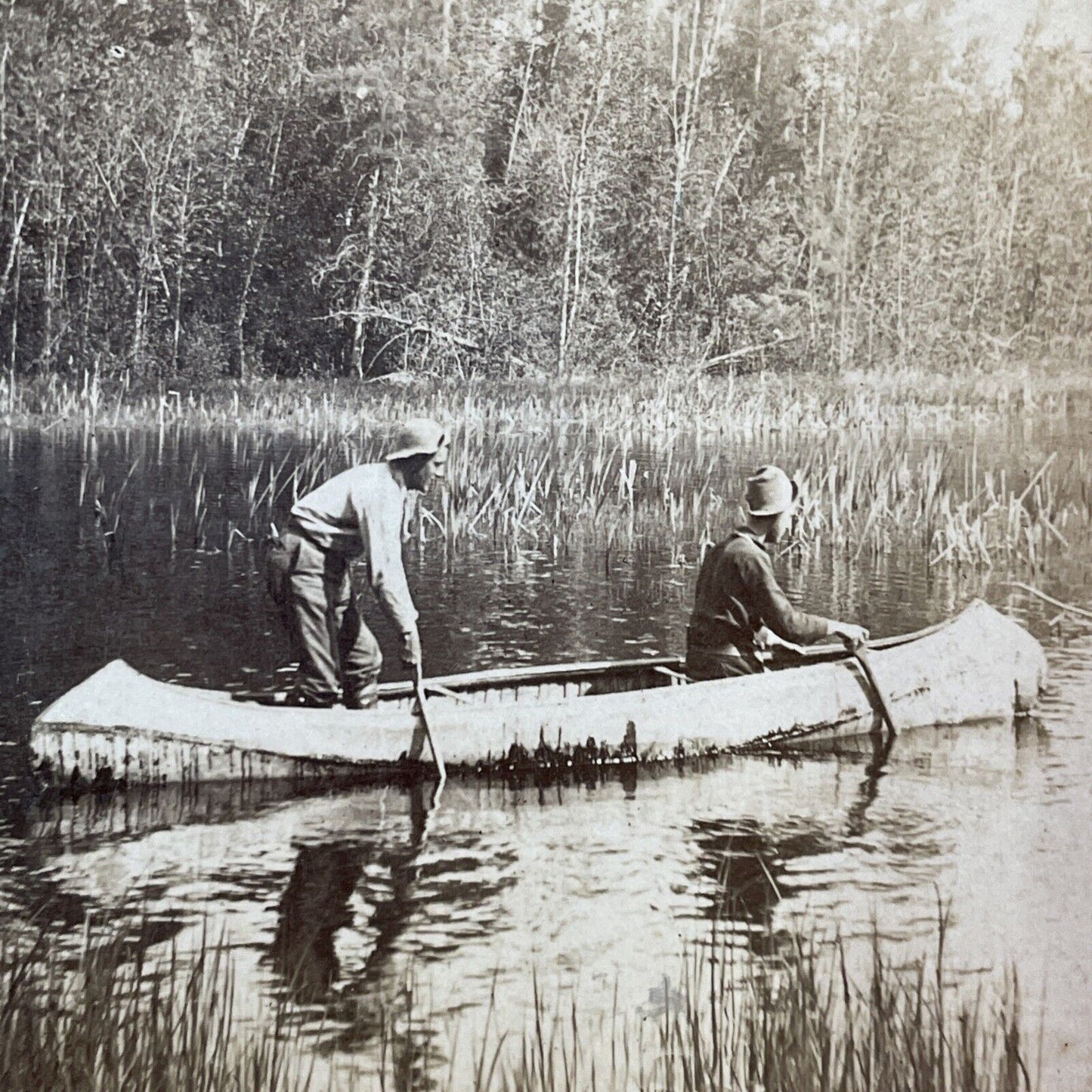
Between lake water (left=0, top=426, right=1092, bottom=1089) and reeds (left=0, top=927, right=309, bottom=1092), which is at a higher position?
lake water (left=0, top=426, right=1092, bottom=1089)

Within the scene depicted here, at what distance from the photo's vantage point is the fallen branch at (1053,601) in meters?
4.29

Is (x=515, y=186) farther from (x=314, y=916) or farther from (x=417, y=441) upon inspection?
(x=314, y=916)

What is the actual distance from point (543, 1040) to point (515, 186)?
373cm

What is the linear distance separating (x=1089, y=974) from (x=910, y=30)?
10.2ft

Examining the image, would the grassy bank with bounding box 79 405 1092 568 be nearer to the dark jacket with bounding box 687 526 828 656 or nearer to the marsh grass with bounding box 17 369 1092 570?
the marsh grass with bounding box 17 369 1092 570

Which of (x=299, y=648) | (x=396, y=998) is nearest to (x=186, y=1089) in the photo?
(x=396, y=998)

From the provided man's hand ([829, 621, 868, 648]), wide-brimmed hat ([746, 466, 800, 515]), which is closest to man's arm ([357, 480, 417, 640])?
wide-brimmed hat ([746, 466, 800, 515])

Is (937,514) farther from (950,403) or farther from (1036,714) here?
(1036,714)

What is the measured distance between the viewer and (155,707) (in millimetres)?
3734

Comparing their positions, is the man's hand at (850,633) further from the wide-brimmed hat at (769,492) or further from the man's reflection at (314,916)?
the man's reflection at (314,916)

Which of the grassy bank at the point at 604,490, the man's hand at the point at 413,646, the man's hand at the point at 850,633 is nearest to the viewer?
the man's hand at the point at 413,646

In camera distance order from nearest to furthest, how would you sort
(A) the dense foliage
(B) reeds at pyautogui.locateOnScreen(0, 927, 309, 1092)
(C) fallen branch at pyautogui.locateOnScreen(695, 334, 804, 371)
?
(B) reeds at pyautogui.locateOnScreen(0, 927, 309, 1092) < (A) the dense foliage < (C) fallen branch at pyautogui.locateOnScreen(695, 334, 804, 371)

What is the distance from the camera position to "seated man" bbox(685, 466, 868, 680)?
13.6ft

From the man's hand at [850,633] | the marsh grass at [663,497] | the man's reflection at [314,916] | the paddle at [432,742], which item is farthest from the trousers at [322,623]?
the man's hand at [850,633]
